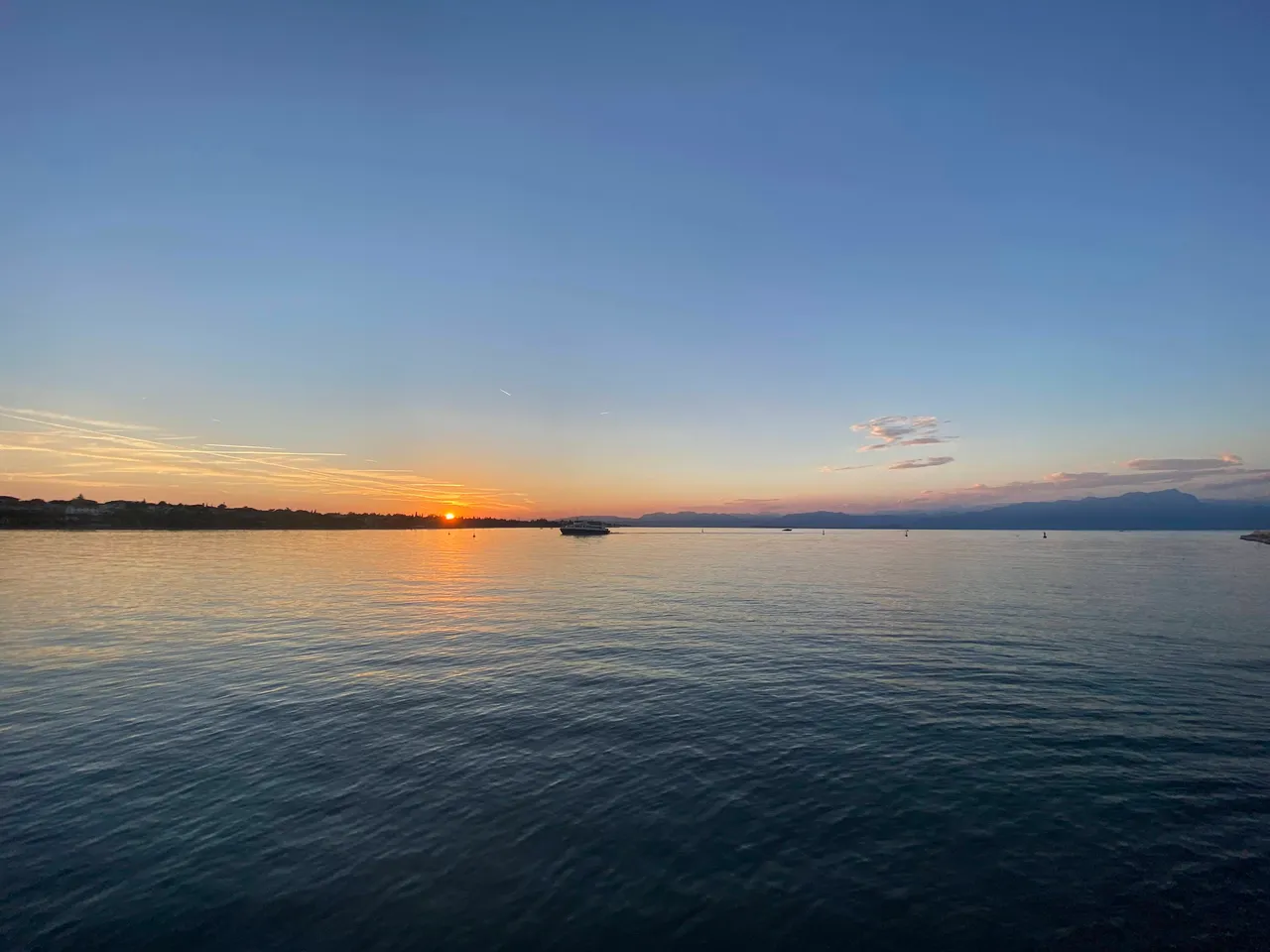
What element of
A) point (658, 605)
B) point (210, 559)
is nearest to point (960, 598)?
point (658, 605)

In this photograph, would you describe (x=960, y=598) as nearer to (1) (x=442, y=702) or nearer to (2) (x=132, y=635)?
(1) (x=442, y=702)

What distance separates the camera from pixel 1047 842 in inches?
704

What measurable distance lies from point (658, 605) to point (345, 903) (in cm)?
5388

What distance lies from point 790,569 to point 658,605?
55.8 meters

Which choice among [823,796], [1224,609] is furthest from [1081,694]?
[1224,609]

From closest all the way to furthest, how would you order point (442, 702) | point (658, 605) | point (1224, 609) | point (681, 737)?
point (681, 737) < point (442, 702) < point (1224, 609) < point (658, 605)

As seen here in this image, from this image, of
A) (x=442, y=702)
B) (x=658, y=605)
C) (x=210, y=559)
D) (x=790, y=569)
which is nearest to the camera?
(x=442, y=702)

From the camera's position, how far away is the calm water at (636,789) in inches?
579

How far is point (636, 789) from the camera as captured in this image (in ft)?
69.9

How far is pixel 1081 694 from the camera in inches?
1262

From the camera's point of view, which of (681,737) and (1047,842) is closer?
(1047,842)

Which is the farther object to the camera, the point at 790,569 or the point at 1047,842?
the point at 790,569

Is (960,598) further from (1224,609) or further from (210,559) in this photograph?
(210,559)

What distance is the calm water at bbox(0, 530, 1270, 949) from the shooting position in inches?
579
